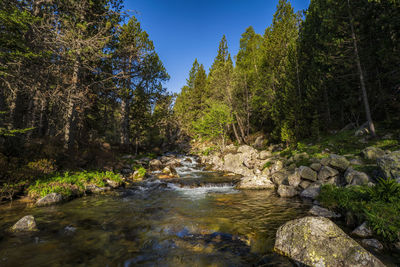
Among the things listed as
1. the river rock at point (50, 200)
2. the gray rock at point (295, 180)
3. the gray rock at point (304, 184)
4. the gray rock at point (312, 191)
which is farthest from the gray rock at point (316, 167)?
the river rock at point (50, 200)

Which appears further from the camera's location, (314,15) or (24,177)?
(314,15)

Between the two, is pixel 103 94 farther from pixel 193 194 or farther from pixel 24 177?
Result: pixel 193 194

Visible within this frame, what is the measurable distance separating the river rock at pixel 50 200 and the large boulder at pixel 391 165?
13.6 m

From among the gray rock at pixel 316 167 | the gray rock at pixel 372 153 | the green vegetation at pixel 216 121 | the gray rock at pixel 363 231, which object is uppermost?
the green vegetation at pixel 216 121

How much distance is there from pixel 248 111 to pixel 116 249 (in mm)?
27881

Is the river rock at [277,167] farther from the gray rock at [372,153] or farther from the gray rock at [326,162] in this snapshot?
the gray rock at [372,153]

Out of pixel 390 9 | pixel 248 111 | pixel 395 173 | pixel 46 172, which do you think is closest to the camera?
pixel 395 173

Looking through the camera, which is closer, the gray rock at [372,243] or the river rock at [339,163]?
the gray rock at [372,243]

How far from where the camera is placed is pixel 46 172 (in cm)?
1023

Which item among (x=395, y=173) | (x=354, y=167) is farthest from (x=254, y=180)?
(x=395, y=173)

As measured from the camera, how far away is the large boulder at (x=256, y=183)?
11891 millimetres

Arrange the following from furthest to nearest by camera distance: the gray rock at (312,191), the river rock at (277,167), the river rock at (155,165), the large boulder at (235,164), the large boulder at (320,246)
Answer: the river rock at (155,165) < the large boulder at (235,164) < the river rock at (277,167) < the gray rock at (312,191) < the large boulder at (320,246)

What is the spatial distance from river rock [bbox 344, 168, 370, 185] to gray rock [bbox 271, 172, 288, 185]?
3367mm

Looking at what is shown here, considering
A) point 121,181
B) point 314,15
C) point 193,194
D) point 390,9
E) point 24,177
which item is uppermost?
point 314,15
